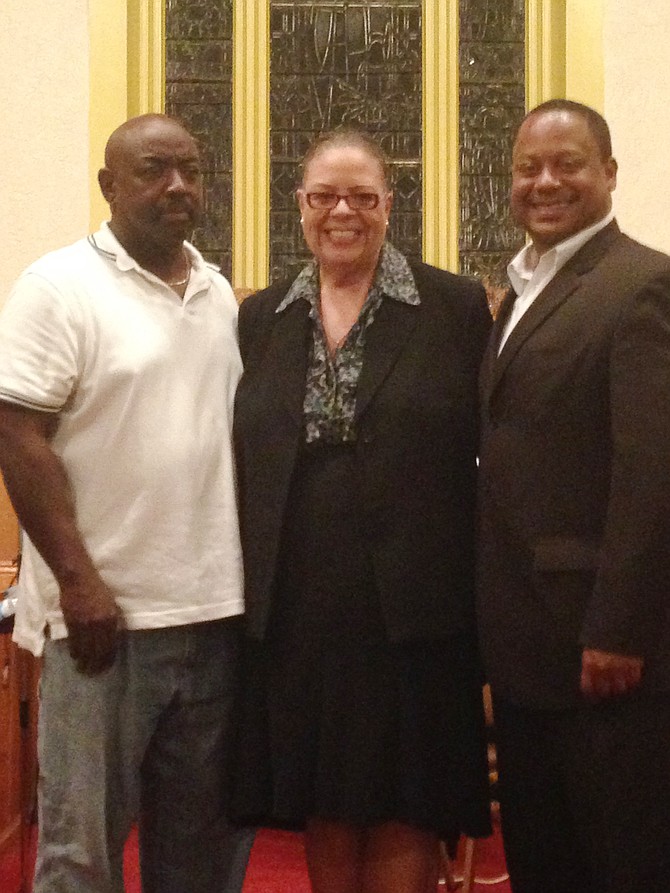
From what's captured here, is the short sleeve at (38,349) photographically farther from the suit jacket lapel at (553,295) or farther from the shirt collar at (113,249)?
the suit jacket lapel at (553,295)

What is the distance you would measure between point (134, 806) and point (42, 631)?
0.41 metres

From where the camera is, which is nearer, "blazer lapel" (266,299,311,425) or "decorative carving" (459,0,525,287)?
"blazer lapel" (266,299,311,425)

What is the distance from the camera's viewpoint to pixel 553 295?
205cm

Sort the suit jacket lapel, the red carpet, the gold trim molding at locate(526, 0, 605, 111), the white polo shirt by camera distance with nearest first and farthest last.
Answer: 1. the suit jacket lapel
2. the white polo shirt
3. the red carpet
4. the gold trim molding at locate(526, 0, 605, 111)

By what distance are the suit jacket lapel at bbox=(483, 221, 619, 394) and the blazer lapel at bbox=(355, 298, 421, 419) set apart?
9.0 inches

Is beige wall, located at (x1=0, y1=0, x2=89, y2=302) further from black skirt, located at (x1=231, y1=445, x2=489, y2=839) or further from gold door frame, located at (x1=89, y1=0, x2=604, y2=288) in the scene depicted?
black skirt, located at (x1=231, y1=445, x2=489, y2=839)

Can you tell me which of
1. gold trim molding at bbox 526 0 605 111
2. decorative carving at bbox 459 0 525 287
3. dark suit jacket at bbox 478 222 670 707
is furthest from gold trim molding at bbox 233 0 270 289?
dark suit jacket at bbox 478 222 670 707

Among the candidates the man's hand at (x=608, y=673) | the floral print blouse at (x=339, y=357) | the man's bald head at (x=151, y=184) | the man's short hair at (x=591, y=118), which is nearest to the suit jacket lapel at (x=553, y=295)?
the man's short hair at (x=591, y=118)

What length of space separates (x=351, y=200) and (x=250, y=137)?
3.61m

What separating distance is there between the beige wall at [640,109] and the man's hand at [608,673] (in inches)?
149

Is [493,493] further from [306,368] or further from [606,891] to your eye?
[606,891]

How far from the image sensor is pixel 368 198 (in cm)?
230

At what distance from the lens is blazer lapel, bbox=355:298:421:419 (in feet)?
7.23

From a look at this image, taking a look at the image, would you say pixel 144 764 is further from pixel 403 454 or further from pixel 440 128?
pixel 440 128
